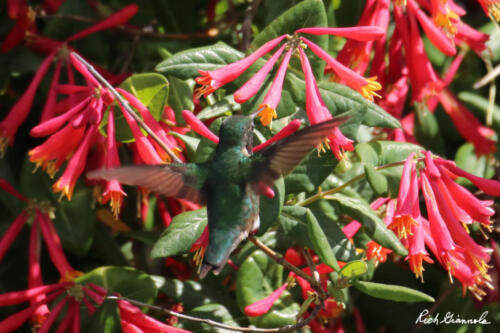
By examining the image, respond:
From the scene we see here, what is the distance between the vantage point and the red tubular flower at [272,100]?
50.4 inches

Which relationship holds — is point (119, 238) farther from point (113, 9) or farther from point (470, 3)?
point (470, 3)

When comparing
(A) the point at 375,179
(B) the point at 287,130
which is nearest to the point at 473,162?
(A) the point at 375,179

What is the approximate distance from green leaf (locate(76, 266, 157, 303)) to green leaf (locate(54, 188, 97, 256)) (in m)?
0.19

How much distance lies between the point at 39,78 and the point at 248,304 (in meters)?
0.74

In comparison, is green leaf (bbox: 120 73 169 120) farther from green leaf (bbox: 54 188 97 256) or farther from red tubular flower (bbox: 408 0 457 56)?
red tubular flower (bbox: 408 0 457 56)

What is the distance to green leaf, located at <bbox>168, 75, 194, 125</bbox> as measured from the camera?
1.57m

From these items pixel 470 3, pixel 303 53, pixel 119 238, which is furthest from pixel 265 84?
pixel 470 3

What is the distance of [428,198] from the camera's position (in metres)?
1.35

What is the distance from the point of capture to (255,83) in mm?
1309

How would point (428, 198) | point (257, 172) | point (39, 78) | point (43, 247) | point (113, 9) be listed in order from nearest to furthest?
point (257, 172)
point (428, 198)
point (39, 78)
point (43, 247)
point (113, 9)

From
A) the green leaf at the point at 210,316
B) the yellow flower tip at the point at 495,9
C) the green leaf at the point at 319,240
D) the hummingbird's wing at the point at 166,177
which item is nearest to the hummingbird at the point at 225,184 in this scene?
the hummingbird's wing at the point at 166,177

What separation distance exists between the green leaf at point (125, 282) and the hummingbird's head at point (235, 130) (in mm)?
457

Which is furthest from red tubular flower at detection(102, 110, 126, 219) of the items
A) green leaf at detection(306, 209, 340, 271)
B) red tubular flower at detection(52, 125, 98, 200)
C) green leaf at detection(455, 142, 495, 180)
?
green leaf at detection(455, 142, 495, 180)

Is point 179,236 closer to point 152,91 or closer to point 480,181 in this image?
point 152,91
